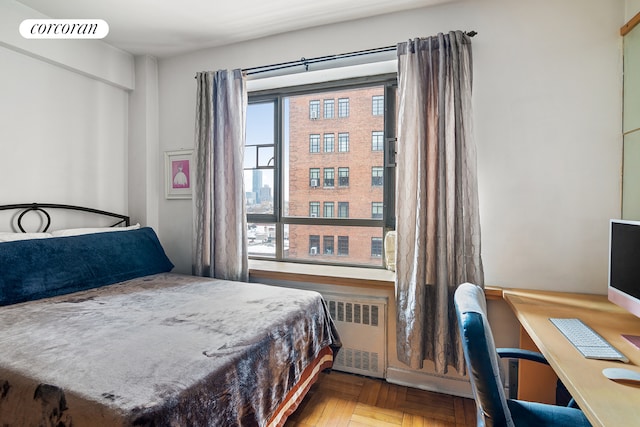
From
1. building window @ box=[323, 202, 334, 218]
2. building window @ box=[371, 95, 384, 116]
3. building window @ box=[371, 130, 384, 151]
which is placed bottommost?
building window @ box=[323, 202, 334, 218]

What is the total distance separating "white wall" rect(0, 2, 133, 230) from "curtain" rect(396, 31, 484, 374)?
2581 mm

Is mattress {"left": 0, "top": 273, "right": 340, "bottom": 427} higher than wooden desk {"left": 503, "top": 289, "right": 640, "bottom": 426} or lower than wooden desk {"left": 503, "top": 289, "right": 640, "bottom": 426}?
lower

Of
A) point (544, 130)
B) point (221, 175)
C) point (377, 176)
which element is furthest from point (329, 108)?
point (544, 130)

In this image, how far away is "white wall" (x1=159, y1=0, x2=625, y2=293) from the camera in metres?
1.75

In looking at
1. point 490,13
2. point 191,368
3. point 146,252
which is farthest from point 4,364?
point 490,13

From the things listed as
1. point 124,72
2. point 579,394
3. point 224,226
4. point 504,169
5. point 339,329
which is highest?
point 124,72

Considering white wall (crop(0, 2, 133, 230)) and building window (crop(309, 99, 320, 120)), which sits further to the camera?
building window (crop(309, 99, 320, 120))

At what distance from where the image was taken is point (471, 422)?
1752 mm

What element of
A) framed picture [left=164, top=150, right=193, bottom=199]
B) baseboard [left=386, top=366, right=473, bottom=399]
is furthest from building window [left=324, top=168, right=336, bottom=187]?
baseboard [left=386, top=366, right=473, bottom=399]

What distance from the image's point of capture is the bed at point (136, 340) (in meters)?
0.96

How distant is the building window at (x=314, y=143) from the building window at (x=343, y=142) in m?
0.21

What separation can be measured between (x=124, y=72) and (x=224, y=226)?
1798 mm

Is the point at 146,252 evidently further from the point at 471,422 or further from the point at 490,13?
the point at 490,13
